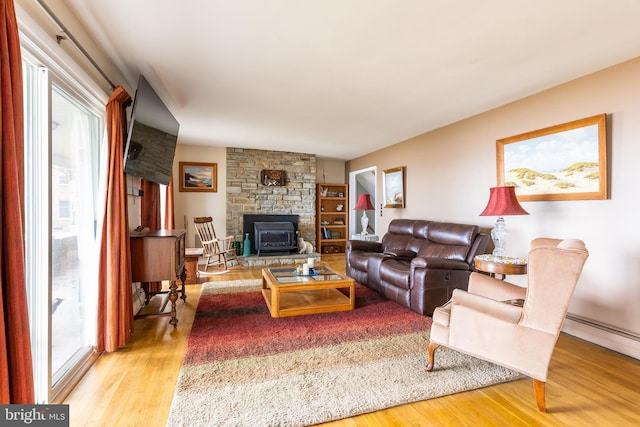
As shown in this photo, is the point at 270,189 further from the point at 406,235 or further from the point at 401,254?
the point at 401,254

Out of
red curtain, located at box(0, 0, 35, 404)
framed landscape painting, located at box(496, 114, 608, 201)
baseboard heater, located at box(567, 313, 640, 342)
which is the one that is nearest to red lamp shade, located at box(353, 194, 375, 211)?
framed landscape painting, located at box(496, 114, 608, 201)

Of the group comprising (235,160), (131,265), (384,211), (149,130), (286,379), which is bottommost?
(286,379)

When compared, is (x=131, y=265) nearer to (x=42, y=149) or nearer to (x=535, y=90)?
(x=42, y=149)

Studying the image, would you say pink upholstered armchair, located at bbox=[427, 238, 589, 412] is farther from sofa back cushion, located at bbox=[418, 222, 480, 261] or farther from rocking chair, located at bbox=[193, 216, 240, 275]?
rocking chair, located at bbox=[193, 216, 240, 275]

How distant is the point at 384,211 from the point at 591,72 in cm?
371

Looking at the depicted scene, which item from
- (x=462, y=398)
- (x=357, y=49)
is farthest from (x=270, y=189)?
(x=462, y=398)

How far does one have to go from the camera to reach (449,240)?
3.65 metres

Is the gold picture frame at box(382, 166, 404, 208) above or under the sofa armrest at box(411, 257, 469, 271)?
above

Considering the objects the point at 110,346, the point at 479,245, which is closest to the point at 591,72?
the point at 479,245

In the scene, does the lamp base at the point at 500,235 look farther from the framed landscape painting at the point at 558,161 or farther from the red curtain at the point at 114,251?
the red curtain at the point at 114,251

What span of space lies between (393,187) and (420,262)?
2.75m

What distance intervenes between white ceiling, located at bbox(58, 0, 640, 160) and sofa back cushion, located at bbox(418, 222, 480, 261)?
1455 millimetres

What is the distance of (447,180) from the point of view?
432 cm

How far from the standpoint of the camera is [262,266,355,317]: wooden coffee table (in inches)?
119
